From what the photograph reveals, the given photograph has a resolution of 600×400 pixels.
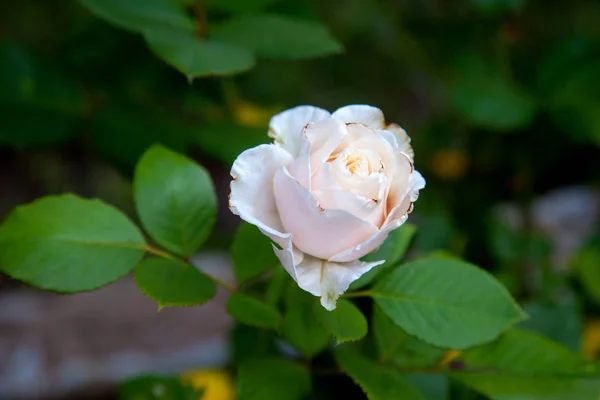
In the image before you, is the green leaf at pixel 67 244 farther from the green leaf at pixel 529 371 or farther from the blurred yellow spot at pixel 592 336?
the blurred yellow spot at pixel 592 336

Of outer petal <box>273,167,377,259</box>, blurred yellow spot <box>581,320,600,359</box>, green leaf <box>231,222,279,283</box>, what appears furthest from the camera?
blurred yellow spot <box>581,320,600,359</box>

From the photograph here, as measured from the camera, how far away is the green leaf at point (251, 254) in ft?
1.56

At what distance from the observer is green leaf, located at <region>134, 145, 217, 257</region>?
0.49 m

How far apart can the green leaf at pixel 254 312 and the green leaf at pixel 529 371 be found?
0.61ft

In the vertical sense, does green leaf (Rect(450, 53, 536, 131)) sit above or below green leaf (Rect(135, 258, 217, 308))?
above

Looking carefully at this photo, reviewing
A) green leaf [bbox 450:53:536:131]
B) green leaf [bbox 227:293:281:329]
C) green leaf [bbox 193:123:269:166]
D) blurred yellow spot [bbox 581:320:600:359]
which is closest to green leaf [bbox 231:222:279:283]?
green leaf [bbox 227:293:281:329]

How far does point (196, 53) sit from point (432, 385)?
15.6 inches

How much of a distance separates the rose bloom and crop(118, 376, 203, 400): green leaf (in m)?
0.30

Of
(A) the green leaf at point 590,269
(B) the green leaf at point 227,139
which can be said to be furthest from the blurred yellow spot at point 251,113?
(A) the green leaf at point 590,269

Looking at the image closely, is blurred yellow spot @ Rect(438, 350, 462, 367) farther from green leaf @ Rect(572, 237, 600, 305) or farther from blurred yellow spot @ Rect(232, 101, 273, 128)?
blurred yellow spot @ Rect(232, 101, 273, 128)

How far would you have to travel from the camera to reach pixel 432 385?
0.58 m

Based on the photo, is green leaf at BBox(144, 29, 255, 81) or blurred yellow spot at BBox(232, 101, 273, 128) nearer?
green leaf at BBox(144, 29, 255, 81)

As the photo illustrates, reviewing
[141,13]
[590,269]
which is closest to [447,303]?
[141,13]

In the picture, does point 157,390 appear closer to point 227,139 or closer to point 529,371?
point 227,139
